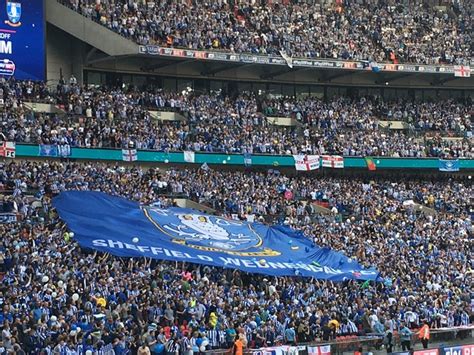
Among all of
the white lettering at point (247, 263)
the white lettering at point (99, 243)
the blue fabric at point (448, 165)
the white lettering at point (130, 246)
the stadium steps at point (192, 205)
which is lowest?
the white lettering at point (247, 263)

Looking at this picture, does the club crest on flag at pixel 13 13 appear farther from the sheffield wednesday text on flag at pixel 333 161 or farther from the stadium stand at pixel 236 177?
the sheffield wednesday text on flag at pixel 333 161

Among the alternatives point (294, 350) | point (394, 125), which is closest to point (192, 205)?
point (294, 350)

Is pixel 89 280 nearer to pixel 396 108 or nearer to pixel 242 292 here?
pixel 242 292

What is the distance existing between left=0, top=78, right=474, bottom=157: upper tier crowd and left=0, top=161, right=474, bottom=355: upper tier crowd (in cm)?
166

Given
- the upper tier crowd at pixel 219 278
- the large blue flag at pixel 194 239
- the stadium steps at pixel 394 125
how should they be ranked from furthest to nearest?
the stadium steps at pixel 394 125, the large blue flag at pixel 194 239, the upper tier crowd at pixel 219 278

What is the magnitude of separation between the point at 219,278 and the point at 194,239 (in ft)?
7.57

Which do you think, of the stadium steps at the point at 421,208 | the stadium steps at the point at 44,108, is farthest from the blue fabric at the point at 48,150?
the stadium steps at the point at 421,208

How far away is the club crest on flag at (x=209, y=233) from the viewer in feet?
107

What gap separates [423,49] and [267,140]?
13741mm

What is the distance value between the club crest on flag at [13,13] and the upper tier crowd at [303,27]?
6695 millimetres

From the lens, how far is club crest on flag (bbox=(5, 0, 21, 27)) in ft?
122

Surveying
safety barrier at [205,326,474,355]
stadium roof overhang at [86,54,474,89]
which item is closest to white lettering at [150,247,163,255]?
safety barrier at [205,326,474,355]

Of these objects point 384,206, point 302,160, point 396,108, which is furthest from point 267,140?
point 396,108

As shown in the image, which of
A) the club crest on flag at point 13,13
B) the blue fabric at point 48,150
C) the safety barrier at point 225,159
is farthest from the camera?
the safety barrier at point 225,159
